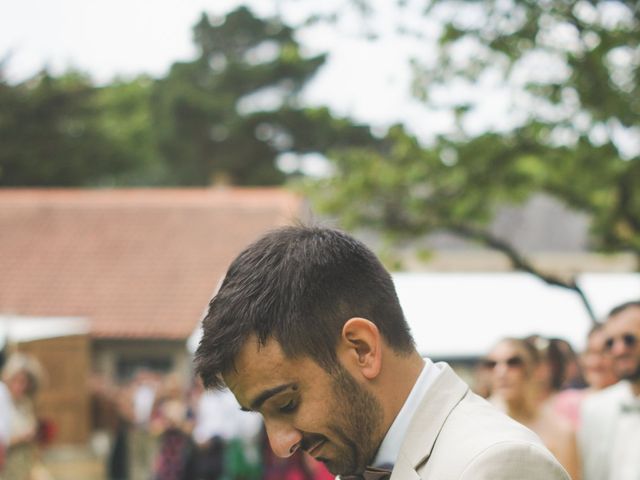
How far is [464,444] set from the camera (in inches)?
77.2

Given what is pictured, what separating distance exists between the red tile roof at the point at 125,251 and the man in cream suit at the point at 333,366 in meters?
24.9

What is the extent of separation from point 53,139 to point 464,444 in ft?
143

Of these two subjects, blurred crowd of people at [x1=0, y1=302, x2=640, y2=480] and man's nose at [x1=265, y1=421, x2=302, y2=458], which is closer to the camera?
man's nose at [x1=265, y1=421, x2=302, y2=458]

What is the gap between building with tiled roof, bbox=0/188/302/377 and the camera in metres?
28.4

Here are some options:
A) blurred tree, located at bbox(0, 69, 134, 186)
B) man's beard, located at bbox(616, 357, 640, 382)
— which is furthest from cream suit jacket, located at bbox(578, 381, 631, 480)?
blurred tree, located at bbox(0, 69, 134, 186)

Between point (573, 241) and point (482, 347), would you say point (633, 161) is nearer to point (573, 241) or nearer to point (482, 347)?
point (482, 347)

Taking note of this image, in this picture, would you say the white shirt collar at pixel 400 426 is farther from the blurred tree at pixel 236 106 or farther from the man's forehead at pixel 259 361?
the blurred tree at pixel 236 106

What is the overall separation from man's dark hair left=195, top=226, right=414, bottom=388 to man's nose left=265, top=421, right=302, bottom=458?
0.15m

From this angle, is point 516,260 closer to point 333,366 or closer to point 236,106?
point 333,366

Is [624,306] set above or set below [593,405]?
above

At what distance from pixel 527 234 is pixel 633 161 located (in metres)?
26.6

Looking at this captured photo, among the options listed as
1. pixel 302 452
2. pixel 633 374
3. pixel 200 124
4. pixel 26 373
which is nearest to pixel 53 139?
pixel 200 124

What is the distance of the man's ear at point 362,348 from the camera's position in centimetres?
205

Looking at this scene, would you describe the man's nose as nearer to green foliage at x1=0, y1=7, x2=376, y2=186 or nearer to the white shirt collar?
the white shirt collar
